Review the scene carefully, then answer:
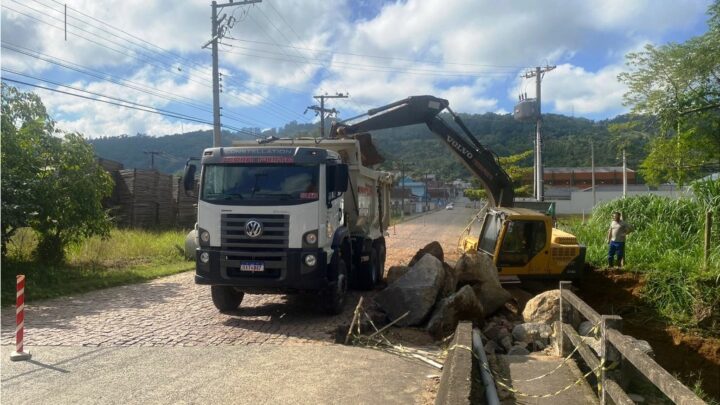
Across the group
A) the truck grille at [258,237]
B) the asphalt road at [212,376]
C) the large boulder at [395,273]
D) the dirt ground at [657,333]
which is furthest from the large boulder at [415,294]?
the dirt ground at [657,333]

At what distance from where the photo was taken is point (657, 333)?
1127 cm

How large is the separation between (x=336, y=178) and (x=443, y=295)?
272cm

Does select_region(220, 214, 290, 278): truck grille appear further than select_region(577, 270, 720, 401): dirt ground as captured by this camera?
No

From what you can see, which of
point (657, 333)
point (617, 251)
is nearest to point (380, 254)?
point (617, 251)

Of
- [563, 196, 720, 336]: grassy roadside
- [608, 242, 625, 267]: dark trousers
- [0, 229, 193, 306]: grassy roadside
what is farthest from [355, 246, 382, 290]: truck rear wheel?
[608, 242, 625, 267]: dark trousers

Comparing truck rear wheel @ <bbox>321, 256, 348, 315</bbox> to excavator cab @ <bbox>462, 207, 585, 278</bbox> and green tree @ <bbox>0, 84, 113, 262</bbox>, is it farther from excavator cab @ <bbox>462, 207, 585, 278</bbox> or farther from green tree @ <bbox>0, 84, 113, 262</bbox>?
green tree @ <bbox>0, 84, 113, 262</bbox>

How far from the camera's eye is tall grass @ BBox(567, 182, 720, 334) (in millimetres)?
11117

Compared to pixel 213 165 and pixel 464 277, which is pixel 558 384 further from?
pixel 213 165

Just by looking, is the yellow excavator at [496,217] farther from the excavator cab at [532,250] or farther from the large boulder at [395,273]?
the large boulder at [395,273]

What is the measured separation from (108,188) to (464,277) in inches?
376

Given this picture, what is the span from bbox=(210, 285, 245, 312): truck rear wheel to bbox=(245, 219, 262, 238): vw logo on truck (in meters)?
1.21

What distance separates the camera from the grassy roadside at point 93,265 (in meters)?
12.2

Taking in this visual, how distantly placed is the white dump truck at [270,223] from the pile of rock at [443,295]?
3.41 ft

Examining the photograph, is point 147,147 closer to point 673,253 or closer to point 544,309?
point 673,253
